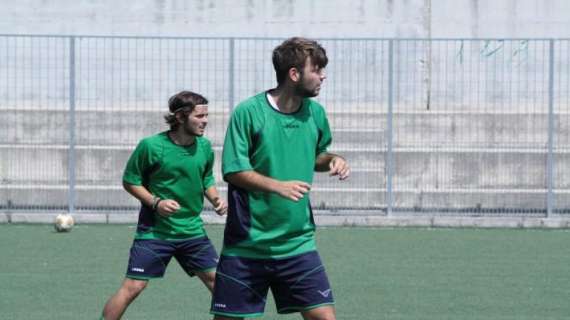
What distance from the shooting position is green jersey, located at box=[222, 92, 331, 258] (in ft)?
20.2

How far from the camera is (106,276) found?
11.4m

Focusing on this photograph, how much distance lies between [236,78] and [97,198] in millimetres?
2512

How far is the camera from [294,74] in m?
6.17

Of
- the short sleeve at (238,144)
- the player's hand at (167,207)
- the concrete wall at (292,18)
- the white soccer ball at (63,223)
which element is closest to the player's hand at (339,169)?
the short sleeve at (238,144)

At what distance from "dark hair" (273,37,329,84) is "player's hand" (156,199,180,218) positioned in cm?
186

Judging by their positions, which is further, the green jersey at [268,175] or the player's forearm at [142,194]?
the player's forearm at [142,194]

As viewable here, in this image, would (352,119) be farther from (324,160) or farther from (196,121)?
(324,160)

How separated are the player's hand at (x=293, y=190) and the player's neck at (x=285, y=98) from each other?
0.47m

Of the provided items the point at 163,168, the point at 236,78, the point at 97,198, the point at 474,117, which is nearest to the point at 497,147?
the point at 474,117

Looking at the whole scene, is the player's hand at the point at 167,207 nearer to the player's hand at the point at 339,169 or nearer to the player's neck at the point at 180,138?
the player's neck at the point at 180,138

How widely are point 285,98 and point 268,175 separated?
0.39 m

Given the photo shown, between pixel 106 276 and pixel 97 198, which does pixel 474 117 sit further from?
pixel 106 276

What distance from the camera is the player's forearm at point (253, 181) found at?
5977 millimetres

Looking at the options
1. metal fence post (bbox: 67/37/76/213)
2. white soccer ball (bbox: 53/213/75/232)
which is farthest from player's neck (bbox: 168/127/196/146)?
metal fence post (bbox: 67/37/76/213)
